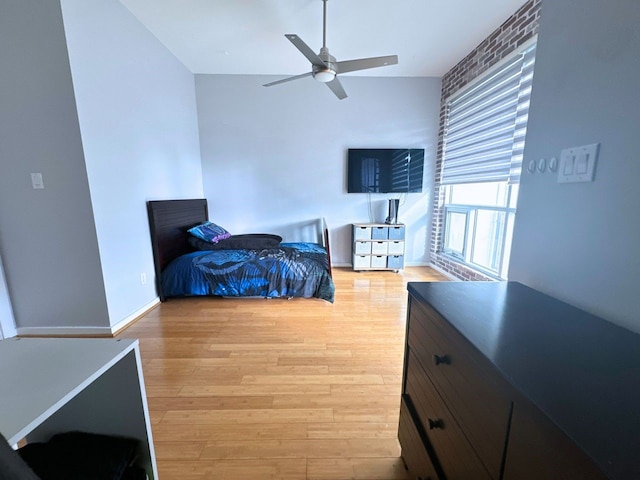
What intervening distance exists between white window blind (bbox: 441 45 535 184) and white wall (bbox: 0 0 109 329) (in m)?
3.38

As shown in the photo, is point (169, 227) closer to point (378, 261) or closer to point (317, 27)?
point (317, 27)

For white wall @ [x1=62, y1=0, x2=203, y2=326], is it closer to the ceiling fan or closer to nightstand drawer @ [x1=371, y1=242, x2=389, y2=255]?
the ceiling fan

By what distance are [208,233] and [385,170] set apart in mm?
2654

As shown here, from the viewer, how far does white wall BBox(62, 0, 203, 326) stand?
1.97 metres

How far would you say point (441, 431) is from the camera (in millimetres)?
769

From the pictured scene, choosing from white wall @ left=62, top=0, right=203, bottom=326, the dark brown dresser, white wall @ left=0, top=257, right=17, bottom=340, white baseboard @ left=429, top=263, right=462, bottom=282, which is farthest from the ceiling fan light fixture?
white wall @ left=0, top=257, right=17, bottom=340

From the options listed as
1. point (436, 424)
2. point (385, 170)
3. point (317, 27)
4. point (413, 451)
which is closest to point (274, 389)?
point (413, 451)

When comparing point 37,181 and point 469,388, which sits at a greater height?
point 37,181

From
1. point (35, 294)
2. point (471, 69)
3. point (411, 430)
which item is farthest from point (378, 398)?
point (471, 69)

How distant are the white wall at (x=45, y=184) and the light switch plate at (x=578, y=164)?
111 inches

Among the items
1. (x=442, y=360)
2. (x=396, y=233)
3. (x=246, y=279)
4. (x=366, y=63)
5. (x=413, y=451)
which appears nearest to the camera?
(x=442, y=360)

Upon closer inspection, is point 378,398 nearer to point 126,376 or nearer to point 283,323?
point 283,323

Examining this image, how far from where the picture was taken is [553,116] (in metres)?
0.96

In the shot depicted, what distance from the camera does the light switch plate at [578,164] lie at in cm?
80
